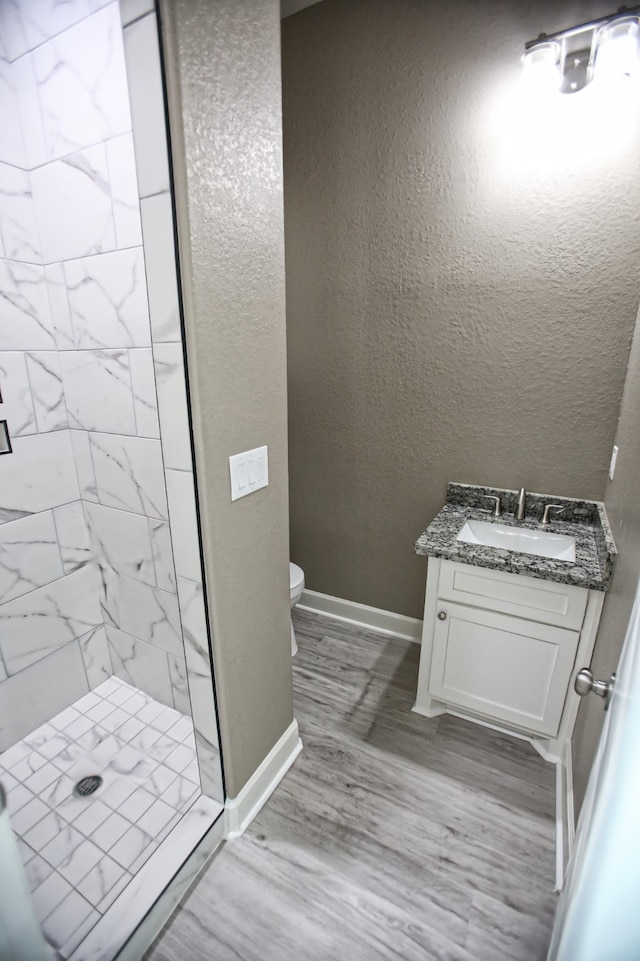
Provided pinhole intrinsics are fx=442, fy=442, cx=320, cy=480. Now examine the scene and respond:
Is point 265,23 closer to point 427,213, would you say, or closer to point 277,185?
point 277,185

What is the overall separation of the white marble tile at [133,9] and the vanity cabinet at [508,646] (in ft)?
5.55

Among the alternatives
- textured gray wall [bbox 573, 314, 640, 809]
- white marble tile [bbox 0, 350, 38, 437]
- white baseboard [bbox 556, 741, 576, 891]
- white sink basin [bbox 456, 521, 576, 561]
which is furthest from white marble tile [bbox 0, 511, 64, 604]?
white baseboard [bbox 556, 741, 576, 891]

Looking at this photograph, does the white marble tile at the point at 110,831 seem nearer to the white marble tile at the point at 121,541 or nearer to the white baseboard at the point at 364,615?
the white marble tile at the point at 121,541

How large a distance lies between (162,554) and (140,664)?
23.2 inches

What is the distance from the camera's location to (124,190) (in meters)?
1.23

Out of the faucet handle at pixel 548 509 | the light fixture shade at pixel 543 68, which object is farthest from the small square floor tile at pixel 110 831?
the light fixture shade at pixel 543 68

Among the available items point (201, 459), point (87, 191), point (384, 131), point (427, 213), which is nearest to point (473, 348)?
point (427, 213)

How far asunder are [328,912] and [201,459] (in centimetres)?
131

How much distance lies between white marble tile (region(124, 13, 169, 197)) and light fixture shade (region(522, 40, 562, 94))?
138 cm

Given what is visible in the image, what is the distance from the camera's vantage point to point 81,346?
1.45 m

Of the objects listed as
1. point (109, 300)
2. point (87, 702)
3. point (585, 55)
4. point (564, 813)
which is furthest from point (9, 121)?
point (564, 813)

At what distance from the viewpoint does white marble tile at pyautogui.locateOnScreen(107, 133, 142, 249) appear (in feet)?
3.96

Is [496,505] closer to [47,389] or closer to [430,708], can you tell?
[430,708]

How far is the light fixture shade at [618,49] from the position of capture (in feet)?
4.54
